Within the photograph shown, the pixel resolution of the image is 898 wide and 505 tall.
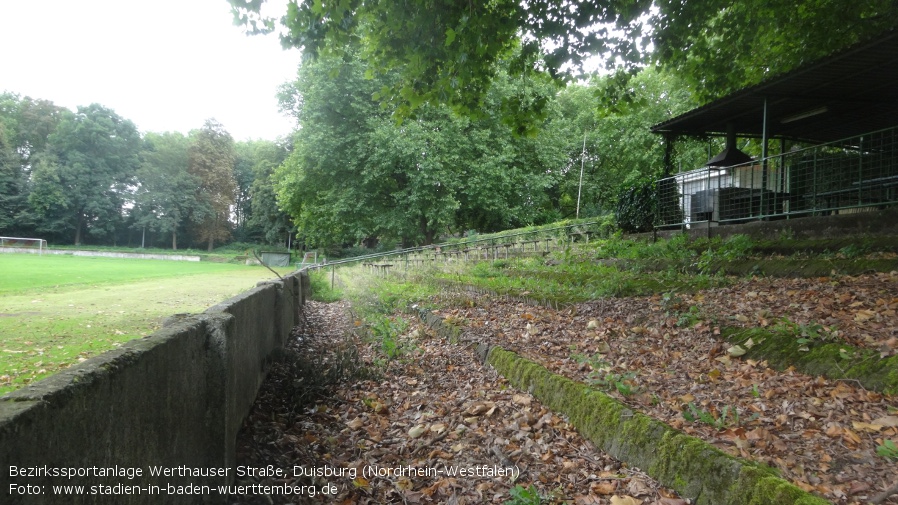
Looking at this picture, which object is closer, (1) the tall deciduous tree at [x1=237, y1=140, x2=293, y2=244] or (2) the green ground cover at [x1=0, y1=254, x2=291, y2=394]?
(2) the green ground cover at [x1=0, y1=254, x2=291, y2=394]

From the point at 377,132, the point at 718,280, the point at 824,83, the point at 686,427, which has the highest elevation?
the point at 377,132

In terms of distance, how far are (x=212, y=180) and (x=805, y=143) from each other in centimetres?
5815

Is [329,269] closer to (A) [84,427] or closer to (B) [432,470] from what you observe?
(B) [432,470]

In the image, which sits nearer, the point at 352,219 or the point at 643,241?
the point at 643,241

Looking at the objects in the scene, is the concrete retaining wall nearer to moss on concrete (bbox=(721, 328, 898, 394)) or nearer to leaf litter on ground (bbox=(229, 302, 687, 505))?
leaf litter on ground (bbox=(229, 302, 687, 505))

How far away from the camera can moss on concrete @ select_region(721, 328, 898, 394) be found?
3055 millimetres

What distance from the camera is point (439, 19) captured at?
6586 mm

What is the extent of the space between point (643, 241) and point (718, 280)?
5.34m

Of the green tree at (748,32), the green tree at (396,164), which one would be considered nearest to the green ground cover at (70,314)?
the green tree at (396,164)

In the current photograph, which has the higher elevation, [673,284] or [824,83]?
[824,83]

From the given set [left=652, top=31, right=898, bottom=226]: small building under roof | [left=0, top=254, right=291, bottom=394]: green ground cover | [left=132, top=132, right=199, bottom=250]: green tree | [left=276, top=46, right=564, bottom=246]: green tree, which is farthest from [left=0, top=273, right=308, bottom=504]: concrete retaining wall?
[left=132, top=132, right=199, bottom=250]: green tree

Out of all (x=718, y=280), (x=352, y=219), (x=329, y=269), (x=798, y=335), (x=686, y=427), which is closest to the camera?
(x=686, y=427)

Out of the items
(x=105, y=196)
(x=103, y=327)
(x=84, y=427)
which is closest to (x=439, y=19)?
(x=84, y=427)

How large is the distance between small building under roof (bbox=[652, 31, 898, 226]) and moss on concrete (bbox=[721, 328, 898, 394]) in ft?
15.0
